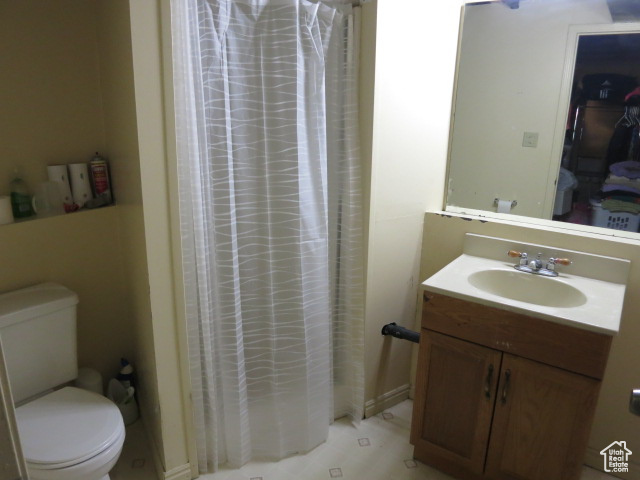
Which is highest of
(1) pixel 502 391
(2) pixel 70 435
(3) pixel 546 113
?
(3) pixel 546 113

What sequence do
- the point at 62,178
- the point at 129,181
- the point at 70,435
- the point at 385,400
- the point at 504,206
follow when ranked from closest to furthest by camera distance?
the point at 70,435 → the point at 129,181 → the point at 62,178 → the point at 504,206 → the point at 385,400

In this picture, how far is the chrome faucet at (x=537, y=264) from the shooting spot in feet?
5.92

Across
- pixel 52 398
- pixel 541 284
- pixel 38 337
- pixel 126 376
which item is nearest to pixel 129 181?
pixel 38 337

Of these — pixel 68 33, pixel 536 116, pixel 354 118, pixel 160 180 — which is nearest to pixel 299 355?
pixel 160 180

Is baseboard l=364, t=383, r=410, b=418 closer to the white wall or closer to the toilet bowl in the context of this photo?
the white wall

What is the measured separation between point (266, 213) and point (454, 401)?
1071 mm

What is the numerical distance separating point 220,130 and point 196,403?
107 cm

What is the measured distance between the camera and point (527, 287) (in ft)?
6.04

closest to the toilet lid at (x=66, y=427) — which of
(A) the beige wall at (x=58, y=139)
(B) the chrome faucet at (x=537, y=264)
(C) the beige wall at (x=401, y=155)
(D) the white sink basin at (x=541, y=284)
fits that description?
(A) the beige wall at (x=58, y=139)

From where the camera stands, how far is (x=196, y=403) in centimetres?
171

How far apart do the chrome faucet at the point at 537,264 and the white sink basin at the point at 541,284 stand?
0.02 meters

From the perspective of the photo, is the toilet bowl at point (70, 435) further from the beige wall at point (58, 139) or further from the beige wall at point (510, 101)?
the beige wall at point (510, 101)

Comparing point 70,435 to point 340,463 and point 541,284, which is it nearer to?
point 340,463

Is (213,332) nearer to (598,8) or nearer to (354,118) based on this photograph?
(354,118)
